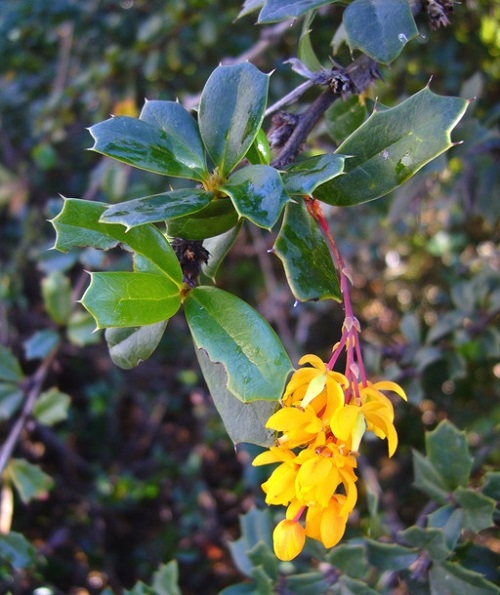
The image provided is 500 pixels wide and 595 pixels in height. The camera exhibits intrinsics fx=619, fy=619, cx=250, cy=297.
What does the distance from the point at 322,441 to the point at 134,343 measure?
11.6 inches

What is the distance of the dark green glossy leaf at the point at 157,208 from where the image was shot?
676mm

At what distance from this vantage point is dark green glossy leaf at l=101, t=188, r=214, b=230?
26.6 inches

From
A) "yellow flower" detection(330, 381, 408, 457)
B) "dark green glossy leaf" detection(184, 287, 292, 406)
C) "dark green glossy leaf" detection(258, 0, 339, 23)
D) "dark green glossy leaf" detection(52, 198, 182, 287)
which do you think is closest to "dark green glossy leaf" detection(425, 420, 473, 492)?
"yellow flower" detection(330, 381, 408, 457)

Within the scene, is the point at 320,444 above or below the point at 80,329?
above

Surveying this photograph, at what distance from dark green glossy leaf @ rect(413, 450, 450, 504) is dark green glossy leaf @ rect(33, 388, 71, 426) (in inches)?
29.2

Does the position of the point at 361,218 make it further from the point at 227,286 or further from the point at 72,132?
the point at 72,132

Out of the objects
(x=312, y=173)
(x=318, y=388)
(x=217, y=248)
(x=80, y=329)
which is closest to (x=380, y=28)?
(x=312, y=173)

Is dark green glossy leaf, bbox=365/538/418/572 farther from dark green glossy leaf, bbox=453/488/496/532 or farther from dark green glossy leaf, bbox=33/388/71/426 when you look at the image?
dark green glossy leaf, bbox=33/388/71/426

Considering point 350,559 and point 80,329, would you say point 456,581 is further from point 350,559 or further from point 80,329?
point 80,329

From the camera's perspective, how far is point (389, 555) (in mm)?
958

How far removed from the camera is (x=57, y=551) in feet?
5.71

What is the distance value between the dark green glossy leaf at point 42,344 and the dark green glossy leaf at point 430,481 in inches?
34.9

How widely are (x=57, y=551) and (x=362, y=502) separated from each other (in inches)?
35.5

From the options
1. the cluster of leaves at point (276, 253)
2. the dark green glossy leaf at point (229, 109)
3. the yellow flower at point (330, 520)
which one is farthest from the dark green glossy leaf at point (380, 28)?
the yellow flower at point (330, 520)
